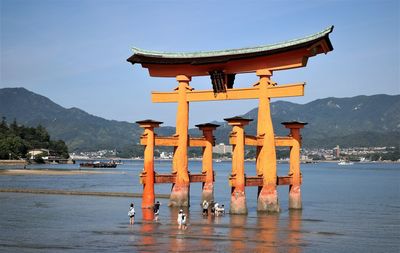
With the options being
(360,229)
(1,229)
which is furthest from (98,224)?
(360,229)

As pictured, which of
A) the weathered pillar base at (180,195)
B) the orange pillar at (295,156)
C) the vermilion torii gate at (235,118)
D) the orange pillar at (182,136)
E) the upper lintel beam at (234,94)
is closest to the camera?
the upper lintel beam at (234,94)

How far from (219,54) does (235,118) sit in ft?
19.8

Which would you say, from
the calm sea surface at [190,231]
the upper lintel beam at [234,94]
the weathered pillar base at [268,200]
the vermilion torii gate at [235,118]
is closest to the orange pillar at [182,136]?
the vermilion torii gate at [235,118]

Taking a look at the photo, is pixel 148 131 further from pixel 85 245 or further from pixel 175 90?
pixel 85 245

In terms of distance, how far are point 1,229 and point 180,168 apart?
14.4m

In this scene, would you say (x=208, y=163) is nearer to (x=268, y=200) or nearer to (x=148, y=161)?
(x=148, y=161)

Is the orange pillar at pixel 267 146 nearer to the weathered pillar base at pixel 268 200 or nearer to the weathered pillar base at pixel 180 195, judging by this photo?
the weathered pillar base at pixel 268 200

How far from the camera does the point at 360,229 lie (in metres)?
36.4

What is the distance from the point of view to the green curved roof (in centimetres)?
3709

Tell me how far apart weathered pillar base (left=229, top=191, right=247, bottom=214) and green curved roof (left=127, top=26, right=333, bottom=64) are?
9.42m

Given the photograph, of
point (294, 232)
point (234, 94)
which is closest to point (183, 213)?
point (294, 232)

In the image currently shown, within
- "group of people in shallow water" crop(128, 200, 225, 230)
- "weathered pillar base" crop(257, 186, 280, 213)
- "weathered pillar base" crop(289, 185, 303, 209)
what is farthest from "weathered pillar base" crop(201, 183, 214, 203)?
"weathered pillar base" crop(289, 185, 303, 209)

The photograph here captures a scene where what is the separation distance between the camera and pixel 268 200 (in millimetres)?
40156

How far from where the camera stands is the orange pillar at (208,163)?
148 feet
